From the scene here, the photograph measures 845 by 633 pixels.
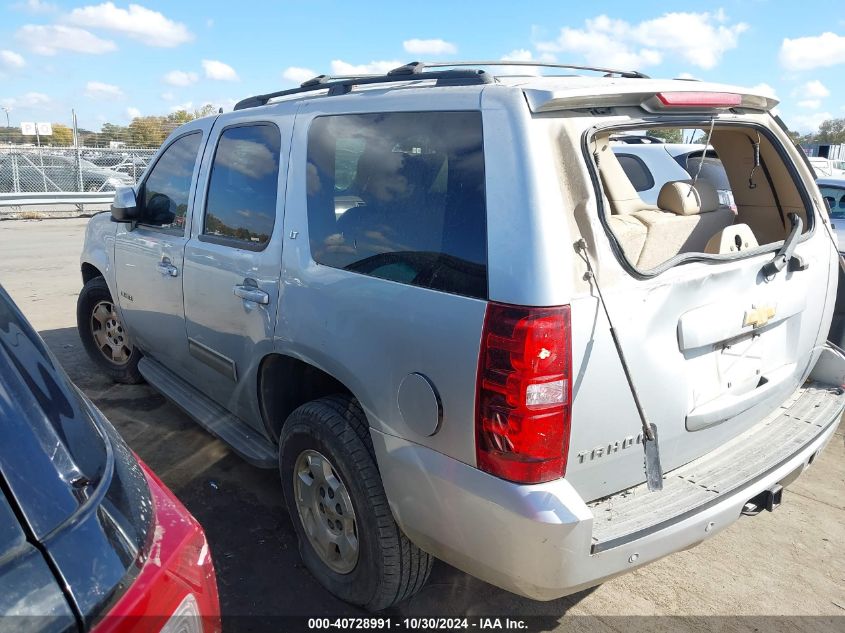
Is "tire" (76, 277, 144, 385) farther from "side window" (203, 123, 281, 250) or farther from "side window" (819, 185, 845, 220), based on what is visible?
"side window" (819, 185, 845, 220)

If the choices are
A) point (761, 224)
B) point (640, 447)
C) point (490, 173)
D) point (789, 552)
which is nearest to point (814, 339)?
point (761, 224)

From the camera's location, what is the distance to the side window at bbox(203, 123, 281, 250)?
118 inches

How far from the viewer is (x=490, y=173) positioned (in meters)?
2.04

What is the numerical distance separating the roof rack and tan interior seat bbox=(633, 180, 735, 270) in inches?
22.8

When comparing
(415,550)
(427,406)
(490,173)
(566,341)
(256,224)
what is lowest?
(415,550)

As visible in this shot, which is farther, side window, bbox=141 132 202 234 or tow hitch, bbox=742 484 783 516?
side window, bbox=141 132 202 234

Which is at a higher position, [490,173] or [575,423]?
[490,173]

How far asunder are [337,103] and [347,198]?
1.39 feet

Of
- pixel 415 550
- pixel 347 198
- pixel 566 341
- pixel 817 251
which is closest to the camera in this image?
pixel 566 341

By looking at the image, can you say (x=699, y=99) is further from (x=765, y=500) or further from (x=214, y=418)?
(x=214, y=418)

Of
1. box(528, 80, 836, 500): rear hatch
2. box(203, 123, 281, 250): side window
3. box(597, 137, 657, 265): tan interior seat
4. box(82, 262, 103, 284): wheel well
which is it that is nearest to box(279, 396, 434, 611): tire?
box(528, 80, 836, 500): rear hatch

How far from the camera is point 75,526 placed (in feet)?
3.67

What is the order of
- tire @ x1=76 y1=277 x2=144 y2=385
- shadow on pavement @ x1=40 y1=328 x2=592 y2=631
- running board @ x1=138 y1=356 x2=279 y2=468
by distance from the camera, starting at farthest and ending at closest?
tire @ x1=76 y1=277 x2=144 y2=385 < running board @ x1=138 y1=356 x2=279 y2=468 < shadow on pavement @ x1=40 y1=328 x2=592 y2=631

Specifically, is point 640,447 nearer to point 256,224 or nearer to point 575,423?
point 575,423
